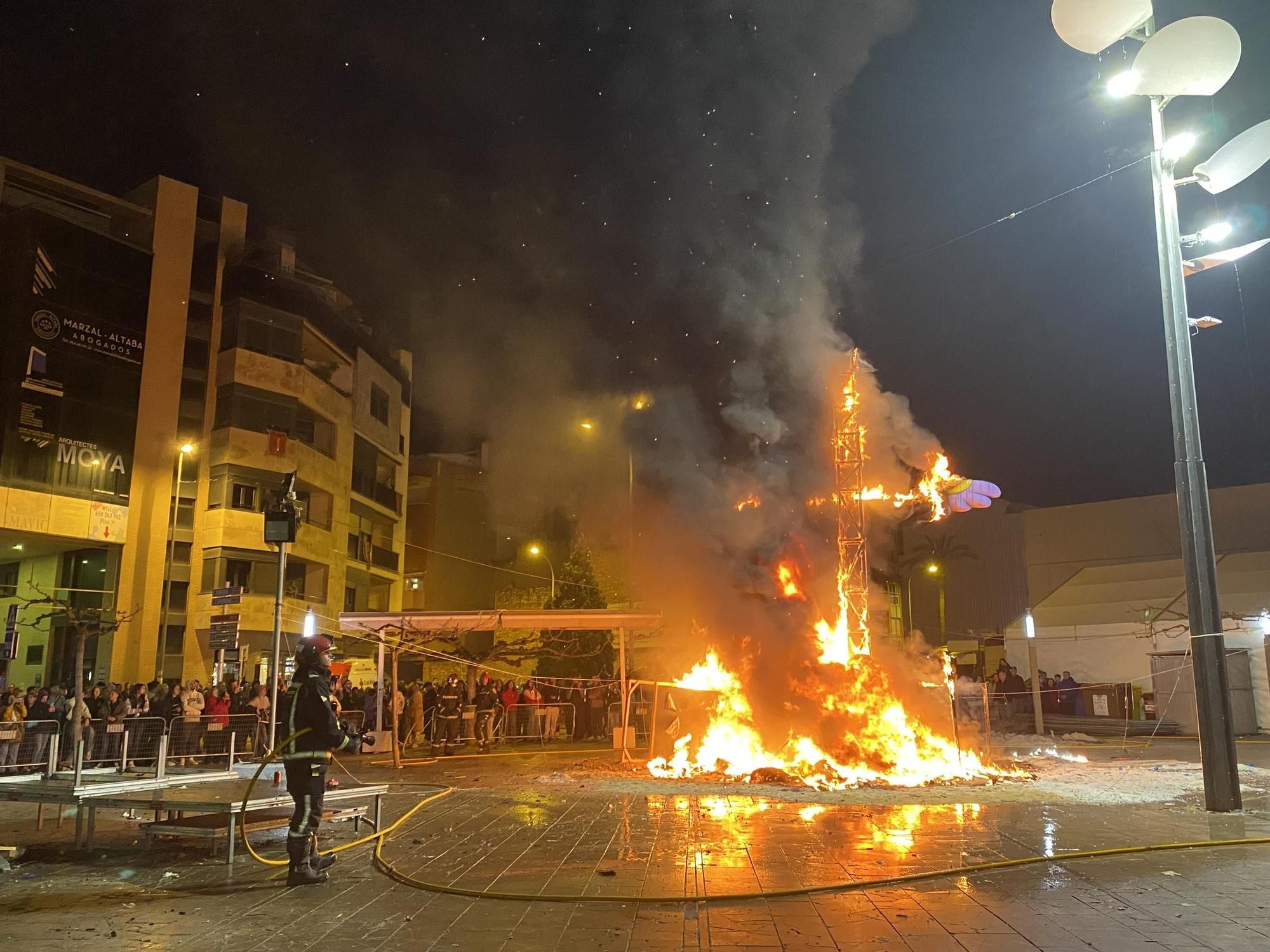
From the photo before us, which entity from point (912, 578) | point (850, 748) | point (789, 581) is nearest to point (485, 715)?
point (789, 581)

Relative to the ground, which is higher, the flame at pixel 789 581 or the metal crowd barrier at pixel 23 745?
the flame at pixel 789 581

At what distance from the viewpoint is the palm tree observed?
3997cm

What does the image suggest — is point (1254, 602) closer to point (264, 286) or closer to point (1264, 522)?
point (1264, 522)

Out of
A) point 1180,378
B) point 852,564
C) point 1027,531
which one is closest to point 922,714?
point 852,564

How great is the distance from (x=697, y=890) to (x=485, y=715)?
49.3 ft

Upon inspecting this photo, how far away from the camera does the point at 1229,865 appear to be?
24.3ft

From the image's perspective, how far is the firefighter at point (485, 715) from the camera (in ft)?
68.0

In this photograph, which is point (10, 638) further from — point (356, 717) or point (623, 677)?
point (623, 677)

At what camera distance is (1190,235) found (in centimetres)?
1070

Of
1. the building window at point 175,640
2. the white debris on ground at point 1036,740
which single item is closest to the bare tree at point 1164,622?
the white debris on ground at point 1036,740

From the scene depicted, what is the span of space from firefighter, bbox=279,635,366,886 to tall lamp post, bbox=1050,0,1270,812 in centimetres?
936

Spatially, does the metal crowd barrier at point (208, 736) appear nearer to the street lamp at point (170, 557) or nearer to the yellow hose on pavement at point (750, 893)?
the yellow hose on pavement at point (750, 893)

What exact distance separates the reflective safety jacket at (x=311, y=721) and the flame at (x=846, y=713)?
802cm

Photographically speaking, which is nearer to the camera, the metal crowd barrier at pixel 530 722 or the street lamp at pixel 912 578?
the metal crowd barrier at pixel 530 722
